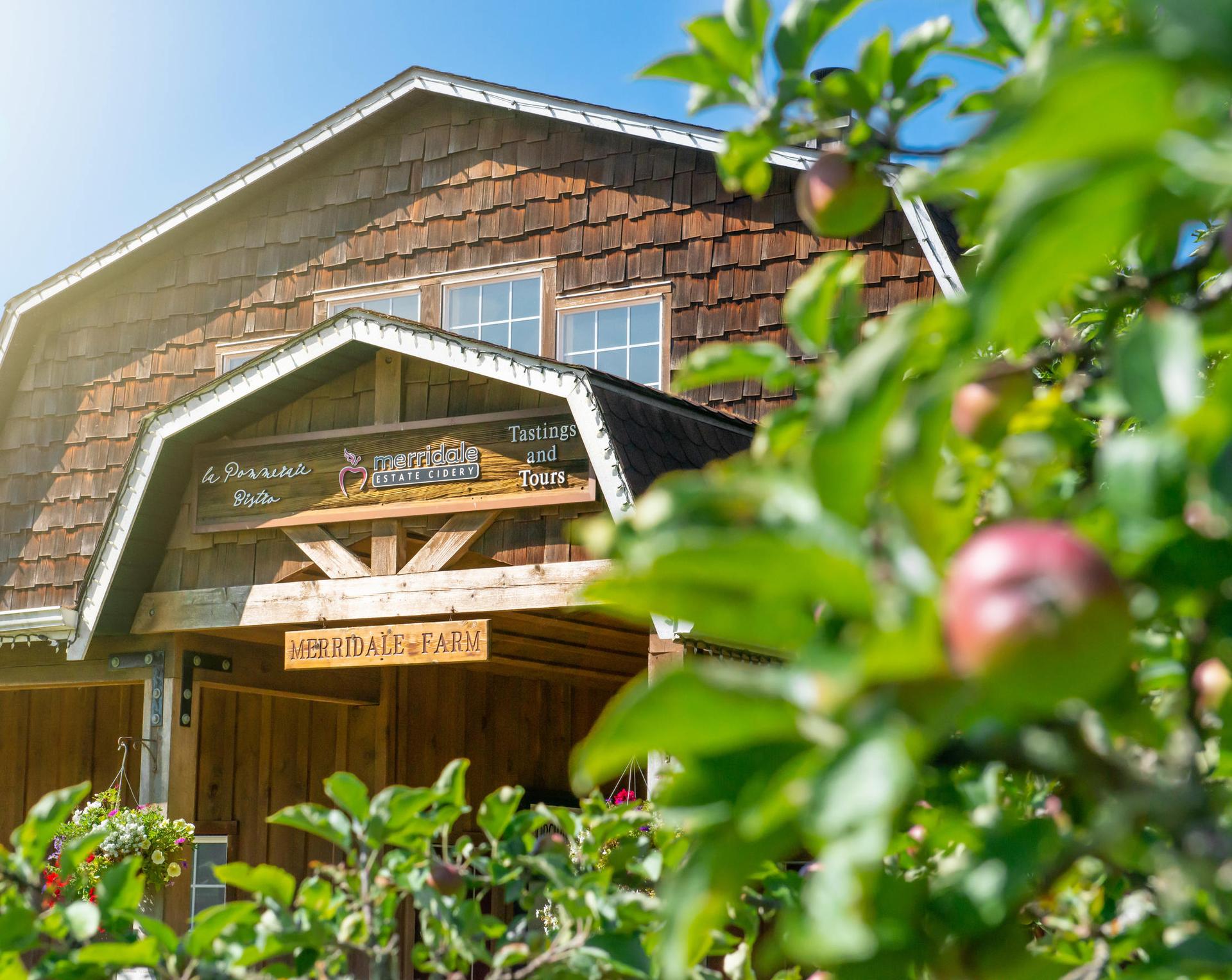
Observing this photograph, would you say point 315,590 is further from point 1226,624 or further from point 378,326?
point 1226,624

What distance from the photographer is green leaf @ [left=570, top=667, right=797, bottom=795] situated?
71 cm

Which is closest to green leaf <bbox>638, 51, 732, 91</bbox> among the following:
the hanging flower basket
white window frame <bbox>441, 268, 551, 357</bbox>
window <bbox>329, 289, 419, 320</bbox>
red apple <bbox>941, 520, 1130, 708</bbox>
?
red apple <bbox>941, 520, 1130, 708</bbox>

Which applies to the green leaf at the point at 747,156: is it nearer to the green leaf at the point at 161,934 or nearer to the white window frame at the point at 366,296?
the green leaf at the point at 161,934

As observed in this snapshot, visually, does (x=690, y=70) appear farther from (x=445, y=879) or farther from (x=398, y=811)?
(x=445, y=879)

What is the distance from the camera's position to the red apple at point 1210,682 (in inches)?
43.9

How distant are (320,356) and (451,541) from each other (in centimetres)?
124

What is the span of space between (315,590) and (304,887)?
17.6 feet

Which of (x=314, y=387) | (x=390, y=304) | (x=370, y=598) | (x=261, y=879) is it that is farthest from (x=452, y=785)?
(x=390, y=304)

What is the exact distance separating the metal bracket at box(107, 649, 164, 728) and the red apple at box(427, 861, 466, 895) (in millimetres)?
6266

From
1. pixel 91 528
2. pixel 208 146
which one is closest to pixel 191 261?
pixel 91 528

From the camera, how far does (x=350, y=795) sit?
168 cm

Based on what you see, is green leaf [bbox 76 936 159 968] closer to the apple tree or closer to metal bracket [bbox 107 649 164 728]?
the apple tree

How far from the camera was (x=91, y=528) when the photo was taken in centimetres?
941

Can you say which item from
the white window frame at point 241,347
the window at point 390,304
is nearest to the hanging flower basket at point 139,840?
the white window frame at point 241,347
